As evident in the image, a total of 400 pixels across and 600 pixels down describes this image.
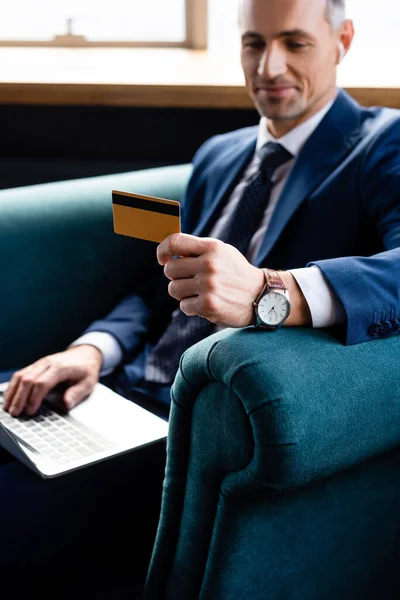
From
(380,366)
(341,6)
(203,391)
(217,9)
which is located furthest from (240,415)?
(217,9)

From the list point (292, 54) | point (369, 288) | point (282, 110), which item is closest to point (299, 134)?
point (282, 110)

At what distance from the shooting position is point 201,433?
3.71ft

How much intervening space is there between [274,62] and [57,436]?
Result: 0.88 m

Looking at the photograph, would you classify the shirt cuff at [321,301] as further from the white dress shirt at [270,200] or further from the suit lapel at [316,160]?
the suit lapel at [316,160]

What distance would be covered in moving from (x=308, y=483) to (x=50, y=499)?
0.48m

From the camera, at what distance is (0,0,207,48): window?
254 cm

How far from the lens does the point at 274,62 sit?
5.16 ft

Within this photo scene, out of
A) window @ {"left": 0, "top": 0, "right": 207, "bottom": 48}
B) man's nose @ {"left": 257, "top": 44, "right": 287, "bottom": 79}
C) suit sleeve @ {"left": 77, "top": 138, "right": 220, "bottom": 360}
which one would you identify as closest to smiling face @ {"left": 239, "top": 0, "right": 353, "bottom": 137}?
man's nose @ {"left": 257, "top": 44, "right": 287, "bottom": 79}

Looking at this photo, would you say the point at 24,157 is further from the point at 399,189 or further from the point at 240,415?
the point at 240,415

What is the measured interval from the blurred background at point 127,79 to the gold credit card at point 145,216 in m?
1.00

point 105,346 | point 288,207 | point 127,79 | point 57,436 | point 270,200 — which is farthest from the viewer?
point 127,79

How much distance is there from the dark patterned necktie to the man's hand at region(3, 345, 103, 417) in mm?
139

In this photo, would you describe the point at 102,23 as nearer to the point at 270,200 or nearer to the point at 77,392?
the point at 270,200

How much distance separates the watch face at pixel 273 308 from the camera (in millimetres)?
1126
